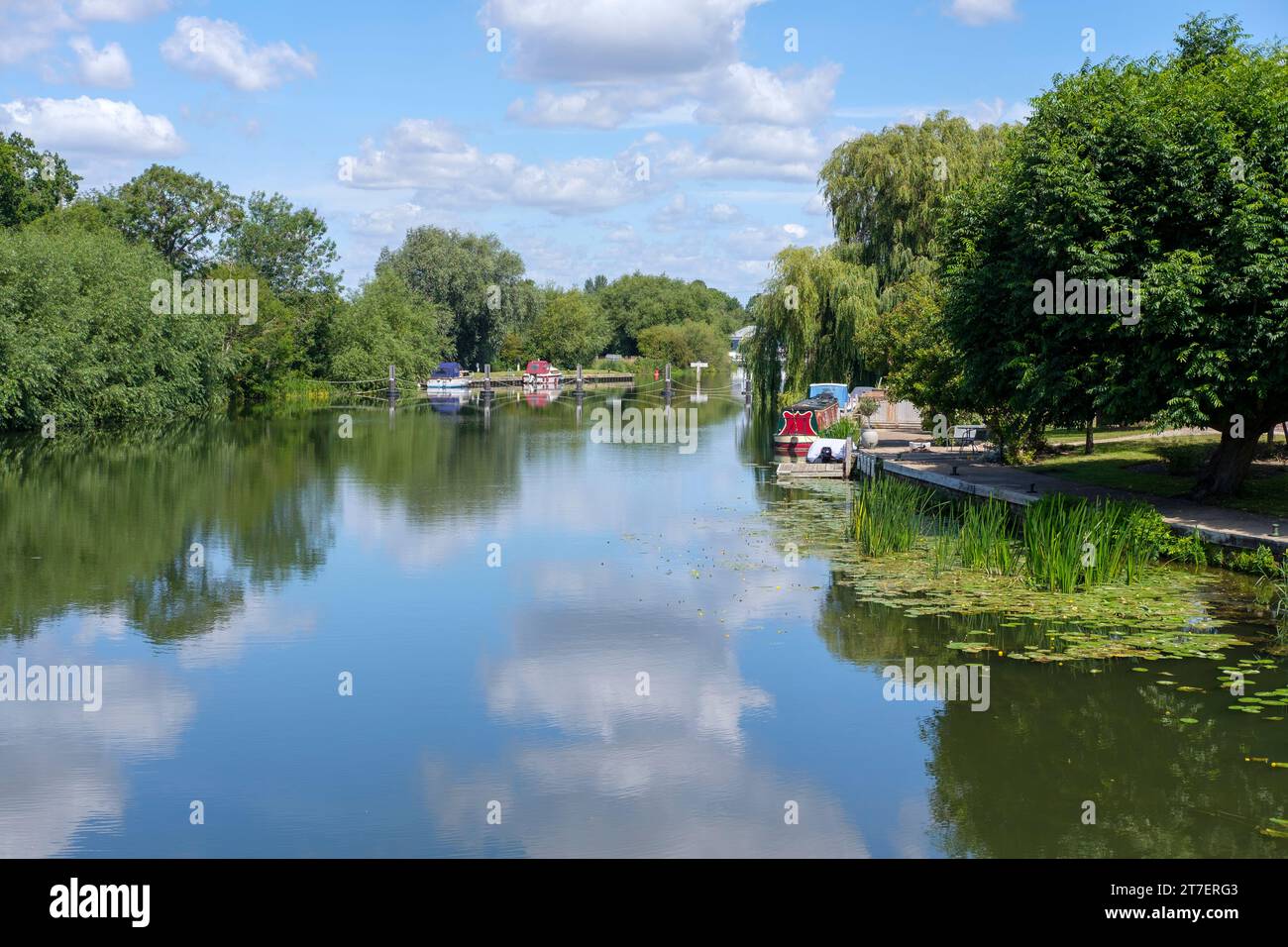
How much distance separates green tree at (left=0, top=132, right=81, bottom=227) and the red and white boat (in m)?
32.7

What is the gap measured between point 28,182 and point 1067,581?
65261 mm

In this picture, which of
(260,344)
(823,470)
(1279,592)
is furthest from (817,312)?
(260,344)

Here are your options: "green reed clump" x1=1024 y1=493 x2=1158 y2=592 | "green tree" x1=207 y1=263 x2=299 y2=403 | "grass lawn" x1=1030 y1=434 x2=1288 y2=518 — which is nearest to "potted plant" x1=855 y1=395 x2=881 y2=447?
"grass lawn" x1=1030 y1=434 x2=1288 y2=518

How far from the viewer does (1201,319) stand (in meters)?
17.5

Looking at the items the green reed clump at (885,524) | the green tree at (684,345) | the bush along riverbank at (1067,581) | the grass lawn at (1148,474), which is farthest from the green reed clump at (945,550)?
the green tree at (684,345)

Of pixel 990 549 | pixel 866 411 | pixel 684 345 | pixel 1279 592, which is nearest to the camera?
pixel 1279 592

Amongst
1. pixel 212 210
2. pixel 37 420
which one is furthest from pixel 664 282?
pixel 37 420

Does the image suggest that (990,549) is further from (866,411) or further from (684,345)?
(684,345)

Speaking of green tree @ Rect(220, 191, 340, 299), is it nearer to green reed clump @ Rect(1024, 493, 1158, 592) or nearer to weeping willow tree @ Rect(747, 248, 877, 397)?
weeping willow tree @ Rect(747, 248, 877, 397)

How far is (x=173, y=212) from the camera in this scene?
68.4 m

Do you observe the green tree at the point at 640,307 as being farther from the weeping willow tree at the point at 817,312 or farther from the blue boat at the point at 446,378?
the weeping willow tree at the point at 817,312

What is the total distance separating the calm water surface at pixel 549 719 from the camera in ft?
28.2
